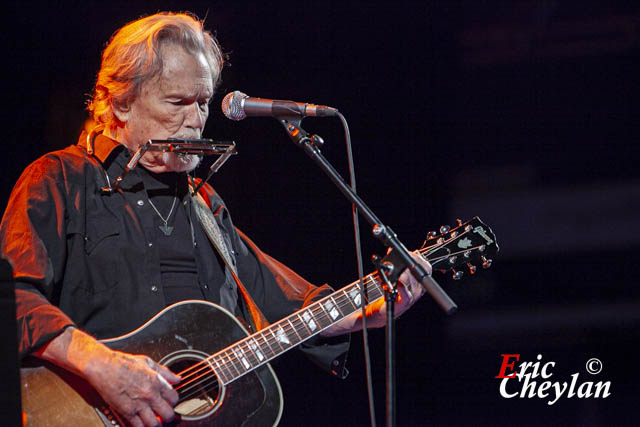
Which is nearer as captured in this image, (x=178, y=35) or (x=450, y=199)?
(x=178, y=35)

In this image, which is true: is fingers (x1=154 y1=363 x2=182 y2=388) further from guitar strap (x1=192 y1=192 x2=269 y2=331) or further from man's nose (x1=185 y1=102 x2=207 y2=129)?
man's nose (x1=185 y1=102 x2=207 y2=129)

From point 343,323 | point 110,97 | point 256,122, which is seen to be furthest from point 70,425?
point 256,122

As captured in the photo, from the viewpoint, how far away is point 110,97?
8.41ft

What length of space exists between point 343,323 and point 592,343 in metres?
1.89

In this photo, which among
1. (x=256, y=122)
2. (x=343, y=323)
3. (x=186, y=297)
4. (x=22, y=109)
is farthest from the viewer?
(x=256, y=122)

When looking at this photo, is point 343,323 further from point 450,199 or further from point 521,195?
point 521,195

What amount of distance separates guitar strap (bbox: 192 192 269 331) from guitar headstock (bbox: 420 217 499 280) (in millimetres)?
662

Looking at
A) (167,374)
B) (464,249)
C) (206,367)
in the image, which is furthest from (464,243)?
(167,374)

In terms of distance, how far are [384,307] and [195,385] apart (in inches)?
28.9

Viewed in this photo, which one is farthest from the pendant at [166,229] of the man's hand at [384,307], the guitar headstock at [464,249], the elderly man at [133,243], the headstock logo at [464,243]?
the headstock logo at [464,243]

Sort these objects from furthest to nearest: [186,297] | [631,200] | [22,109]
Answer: [631,200] → [22,109] → [186,297]

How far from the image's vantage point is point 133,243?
229cm

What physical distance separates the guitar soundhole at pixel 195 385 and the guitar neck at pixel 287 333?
0.10ft

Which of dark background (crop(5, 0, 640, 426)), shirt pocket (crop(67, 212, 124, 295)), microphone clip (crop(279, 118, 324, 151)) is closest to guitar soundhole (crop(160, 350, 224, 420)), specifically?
shirt pocket (crop(67, 212, 124, 295))
